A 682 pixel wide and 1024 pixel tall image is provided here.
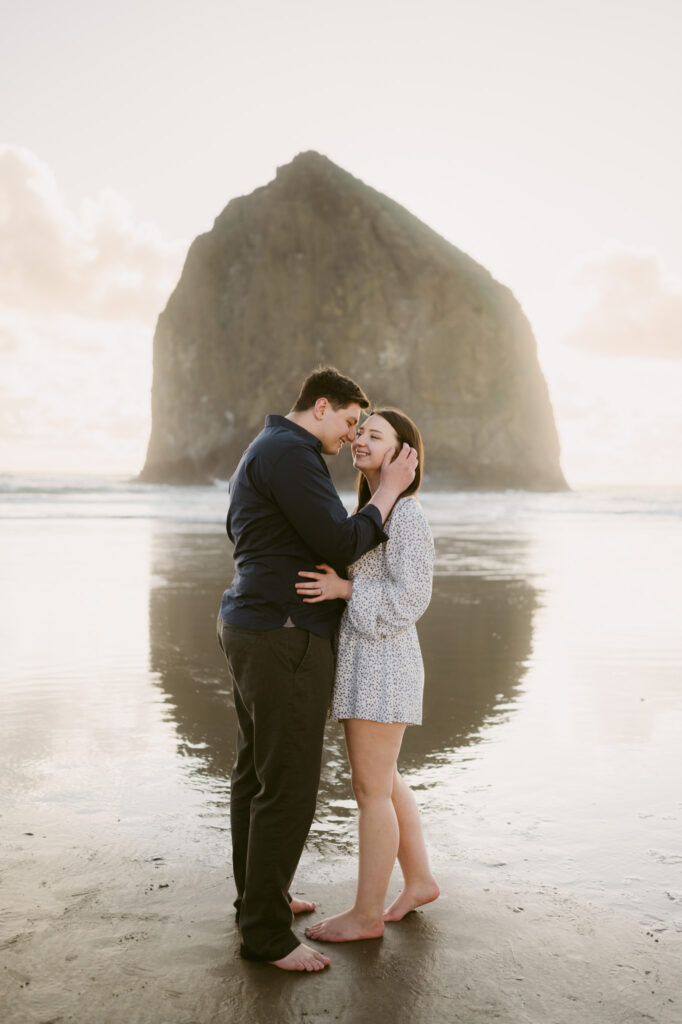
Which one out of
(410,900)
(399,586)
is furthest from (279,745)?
(410,900)

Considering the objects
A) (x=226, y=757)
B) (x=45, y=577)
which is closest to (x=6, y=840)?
(x=226, y=757)

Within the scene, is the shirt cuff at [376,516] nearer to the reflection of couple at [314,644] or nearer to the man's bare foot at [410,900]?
the reflection of couple at [314,644]

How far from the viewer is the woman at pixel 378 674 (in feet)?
9.61

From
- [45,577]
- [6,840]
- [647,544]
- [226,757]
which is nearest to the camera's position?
[6,840]

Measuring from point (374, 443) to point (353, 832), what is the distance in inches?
65.5

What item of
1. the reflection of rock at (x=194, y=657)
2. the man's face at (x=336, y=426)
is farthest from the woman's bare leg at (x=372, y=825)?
the reflection of rock at (x=194, y=657)

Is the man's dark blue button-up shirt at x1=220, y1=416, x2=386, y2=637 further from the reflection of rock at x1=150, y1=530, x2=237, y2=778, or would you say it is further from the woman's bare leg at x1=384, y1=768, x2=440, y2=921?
the reflection of rock at x1=150, y1=530, x2=237, y2=778

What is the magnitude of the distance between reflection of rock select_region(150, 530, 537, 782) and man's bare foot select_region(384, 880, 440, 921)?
1052 mm

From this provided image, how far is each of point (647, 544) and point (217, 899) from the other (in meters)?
16.5

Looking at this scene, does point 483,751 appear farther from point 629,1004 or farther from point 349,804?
point 629,1004

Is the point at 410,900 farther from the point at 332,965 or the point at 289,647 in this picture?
the point at 289,647

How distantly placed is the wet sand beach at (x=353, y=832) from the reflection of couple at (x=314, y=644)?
0.15 meters

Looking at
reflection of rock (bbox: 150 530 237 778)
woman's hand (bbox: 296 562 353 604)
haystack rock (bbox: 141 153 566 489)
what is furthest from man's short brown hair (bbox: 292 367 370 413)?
haystack rock (bbox: 141 153 566 489)

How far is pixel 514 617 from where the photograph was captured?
9000 mm
